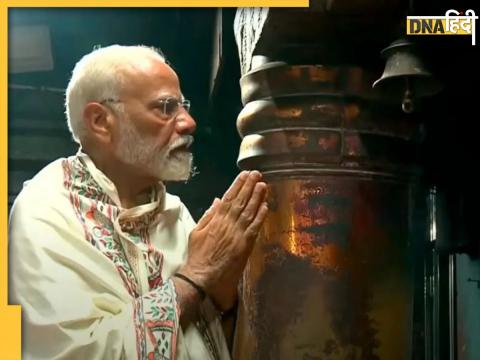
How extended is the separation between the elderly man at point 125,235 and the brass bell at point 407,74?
0.43m

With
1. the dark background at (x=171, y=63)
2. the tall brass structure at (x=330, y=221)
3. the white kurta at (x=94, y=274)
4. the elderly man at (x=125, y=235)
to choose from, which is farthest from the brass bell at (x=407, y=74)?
the white kurta at (x=94, y=274)

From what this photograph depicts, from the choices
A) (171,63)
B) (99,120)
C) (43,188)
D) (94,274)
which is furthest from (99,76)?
(171,63)

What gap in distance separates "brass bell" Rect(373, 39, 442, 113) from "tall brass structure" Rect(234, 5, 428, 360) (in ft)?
0.49

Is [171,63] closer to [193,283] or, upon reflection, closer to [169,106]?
[169,106]

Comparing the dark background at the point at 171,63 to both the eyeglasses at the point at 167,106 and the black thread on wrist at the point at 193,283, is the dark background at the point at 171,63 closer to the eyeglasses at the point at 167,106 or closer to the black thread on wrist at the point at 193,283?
the eyeglasses at the point at 167,106

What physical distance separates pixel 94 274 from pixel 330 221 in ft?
2.23

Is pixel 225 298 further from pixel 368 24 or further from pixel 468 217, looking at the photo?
pixel 468 217

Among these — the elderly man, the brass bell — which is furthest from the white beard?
the brass bell

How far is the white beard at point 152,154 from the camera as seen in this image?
42.9 inches

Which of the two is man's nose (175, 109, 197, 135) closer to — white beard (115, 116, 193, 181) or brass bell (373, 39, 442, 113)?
white beard (115, 116, 193, 181)

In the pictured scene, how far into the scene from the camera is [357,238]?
5.06ft

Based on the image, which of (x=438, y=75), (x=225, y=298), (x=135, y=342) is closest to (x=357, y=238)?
(x=438, y=75)

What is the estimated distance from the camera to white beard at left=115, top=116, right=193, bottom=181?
3.58ft

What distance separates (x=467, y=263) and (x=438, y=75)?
24.7 inches
